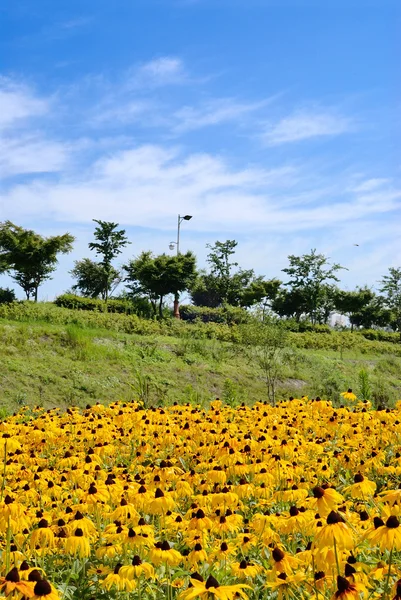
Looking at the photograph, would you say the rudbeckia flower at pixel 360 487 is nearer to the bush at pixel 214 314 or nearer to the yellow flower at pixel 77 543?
the yellow flower at pixel 77 543

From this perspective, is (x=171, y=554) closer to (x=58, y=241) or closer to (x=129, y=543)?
(x=129, y=543)

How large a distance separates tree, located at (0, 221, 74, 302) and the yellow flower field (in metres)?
24.0

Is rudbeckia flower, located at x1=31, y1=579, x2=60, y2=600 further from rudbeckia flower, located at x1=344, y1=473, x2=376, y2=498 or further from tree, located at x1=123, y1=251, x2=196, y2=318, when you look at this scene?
tree, located at x1=123, y1=251, x2=196, y2=318

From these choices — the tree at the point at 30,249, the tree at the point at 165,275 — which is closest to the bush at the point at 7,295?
the tree at the point at 30,249

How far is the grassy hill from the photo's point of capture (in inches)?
523

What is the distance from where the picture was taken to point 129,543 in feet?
10.4

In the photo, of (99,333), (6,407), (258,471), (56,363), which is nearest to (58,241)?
(99,333)

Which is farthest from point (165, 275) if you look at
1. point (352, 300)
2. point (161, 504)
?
point (161, 504)

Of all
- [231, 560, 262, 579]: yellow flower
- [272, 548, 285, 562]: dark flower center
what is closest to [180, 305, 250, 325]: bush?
[231, 560, 262, 579]: yellow flower

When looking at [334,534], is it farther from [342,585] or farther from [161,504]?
[161,504]

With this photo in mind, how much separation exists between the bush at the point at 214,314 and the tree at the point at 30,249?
7.75m

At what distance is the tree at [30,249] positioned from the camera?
30016 millimetres

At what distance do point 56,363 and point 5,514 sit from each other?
11.5 m

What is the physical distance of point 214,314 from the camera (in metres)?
34.3
